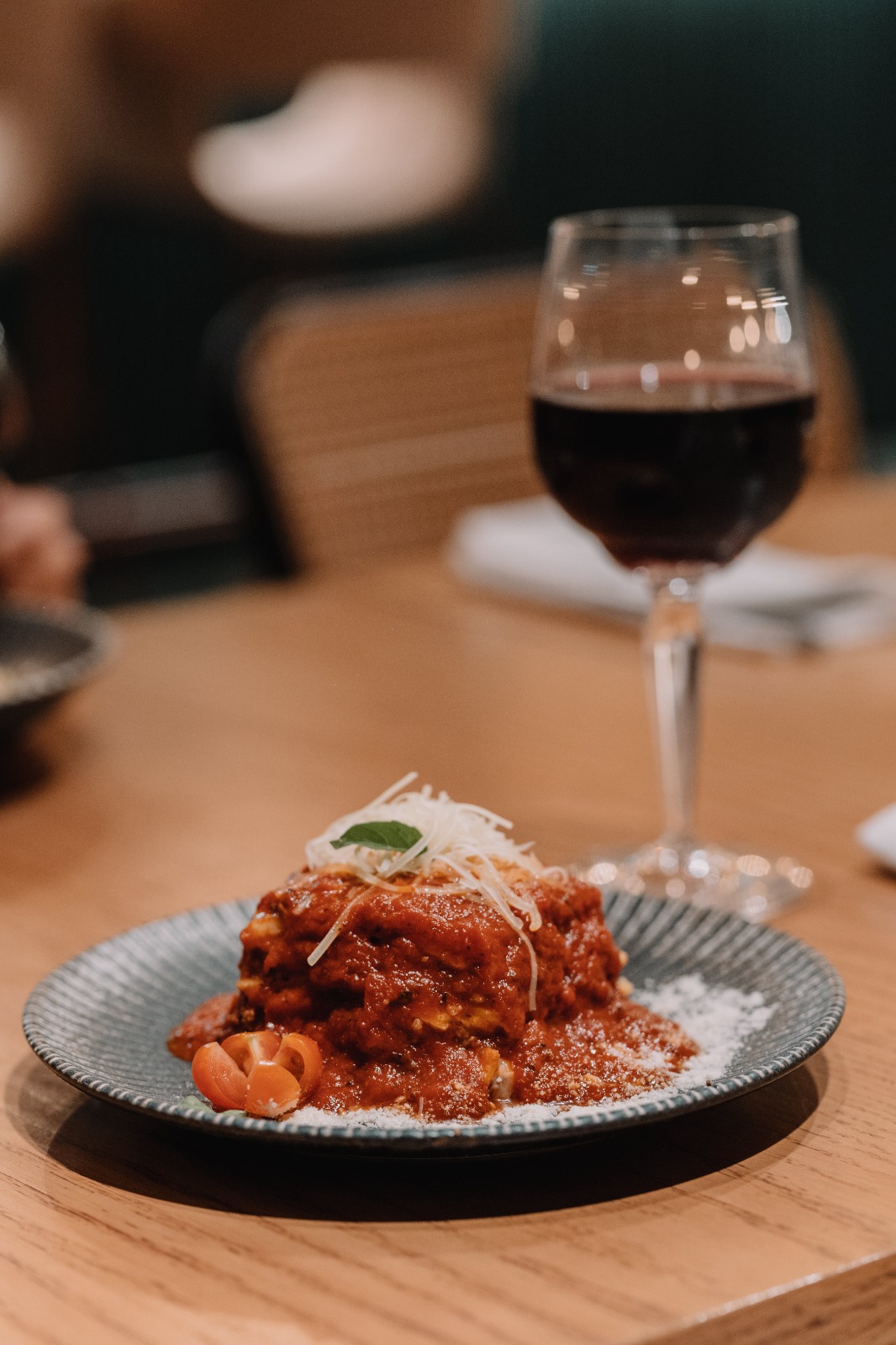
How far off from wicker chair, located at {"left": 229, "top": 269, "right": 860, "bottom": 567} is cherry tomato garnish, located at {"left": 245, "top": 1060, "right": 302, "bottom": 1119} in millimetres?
1508

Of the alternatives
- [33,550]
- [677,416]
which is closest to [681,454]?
[677,416]

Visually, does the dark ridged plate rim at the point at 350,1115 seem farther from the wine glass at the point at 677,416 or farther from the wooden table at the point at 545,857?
the wine glass at the point at 677,416

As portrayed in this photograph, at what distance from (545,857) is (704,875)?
9.5 inches

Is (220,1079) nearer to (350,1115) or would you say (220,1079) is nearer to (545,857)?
(350,1115)

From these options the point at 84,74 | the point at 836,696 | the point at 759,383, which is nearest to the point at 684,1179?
the point at 759,383

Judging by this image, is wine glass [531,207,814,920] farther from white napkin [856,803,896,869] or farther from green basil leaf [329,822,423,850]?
green basil leaf [329,822,423,850]

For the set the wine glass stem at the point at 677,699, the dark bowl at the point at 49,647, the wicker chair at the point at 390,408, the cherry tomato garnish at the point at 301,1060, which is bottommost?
the wicker chair at the point at 390,408

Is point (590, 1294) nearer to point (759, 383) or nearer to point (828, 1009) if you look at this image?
point (828, 1009)

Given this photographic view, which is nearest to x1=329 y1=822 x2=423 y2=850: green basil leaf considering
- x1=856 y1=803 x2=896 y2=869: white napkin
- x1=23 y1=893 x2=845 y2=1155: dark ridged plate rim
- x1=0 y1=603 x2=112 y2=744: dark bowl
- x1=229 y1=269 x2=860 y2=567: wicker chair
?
x1=23 y1=893 x2=845 y2=1155: dark ridged plate rim

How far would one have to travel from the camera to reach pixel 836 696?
1304 millimetres

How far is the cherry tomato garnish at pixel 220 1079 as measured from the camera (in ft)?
2.05

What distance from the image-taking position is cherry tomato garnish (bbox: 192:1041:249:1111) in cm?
62

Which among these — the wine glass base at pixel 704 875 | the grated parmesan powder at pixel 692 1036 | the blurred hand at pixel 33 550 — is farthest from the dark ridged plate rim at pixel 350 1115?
the blurred hand at pixel 33 550

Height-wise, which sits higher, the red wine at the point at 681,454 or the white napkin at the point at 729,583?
the red wine at the point at 681,454
